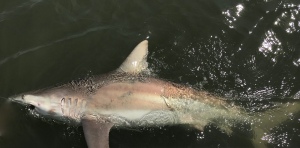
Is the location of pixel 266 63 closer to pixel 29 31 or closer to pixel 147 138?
pixel 147 138

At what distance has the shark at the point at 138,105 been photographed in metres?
4.39

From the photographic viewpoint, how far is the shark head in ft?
14.3

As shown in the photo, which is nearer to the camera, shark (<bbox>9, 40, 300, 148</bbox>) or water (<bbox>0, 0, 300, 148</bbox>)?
shark (<bbox>9, 40, 300, 148</bbox>)

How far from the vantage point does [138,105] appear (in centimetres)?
441

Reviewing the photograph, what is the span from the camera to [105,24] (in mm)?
5812

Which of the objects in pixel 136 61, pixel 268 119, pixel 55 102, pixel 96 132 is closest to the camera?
pixel 96 132

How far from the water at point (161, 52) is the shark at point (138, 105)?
15 cm

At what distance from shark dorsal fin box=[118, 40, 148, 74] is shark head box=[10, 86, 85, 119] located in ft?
2.52

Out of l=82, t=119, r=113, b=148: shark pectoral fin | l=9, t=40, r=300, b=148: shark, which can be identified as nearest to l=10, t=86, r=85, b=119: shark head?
l=9, t=40, r=300, b=148: shark

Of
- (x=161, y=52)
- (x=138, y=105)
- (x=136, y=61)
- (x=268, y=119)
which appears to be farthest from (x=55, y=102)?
(x=268, y=119)

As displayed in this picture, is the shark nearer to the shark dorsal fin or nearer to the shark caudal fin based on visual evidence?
the shark caudal fin

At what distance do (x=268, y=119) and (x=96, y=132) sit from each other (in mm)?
2217

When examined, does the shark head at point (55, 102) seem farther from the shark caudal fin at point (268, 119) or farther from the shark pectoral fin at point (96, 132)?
A: the shark caudal fin at point (268, 119)

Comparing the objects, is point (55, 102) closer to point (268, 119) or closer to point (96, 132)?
point (96, 132)
